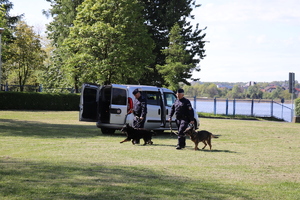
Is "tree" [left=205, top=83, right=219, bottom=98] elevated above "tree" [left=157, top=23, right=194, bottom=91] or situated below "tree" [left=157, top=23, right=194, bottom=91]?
below

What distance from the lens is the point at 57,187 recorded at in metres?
7.02

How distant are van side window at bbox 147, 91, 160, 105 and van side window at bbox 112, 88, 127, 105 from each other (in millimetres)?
1076

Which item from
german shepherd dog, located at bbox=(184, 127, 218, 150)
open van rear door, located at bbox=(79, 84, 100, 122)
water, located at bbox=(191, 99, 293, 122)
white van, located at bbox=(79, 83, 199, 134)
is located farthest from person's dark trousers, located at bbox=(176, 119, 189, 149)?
water, located at bbox=(191, 99, 293, 122)

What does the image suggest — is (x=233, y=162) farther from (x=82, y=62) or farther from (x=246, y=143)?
(x=82, y=62)

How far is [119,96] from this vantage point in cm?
1697

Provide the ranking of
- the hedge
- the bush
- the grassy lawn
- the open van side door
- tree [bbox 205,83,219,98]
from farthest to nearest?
tree [bbox 205,83,219,98] < the hedge < the bush < the open van side door < the grassy lawn

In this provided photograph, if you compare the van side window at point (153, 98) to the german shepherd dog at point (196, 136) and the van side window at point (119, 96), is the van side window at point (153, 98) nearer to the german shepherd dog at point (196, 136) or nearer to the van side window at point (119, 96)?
the van side window at point (119, 96)

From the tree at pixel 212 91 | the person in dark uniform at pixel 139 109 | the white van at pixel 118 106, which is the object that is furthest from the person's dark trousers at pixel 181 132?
the tree at pixel 212 91

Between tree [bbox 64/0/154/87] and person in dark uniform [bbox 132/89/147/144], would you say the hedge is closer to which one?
tree [bbox 64/0/154/87]

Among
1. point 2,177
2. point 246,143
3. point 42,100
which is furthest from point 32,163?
point 42,100

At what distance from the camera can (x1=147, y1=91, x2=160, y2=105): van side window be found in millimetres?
17500

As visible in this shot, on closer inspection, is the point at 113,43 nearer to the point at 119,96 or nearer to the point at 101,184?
the point at 119,96

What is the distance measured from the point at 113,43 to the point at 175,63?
25.6 feet

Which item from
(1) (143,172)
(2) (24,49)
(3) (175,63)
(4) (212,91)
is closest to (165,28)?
(3) (175,63)
